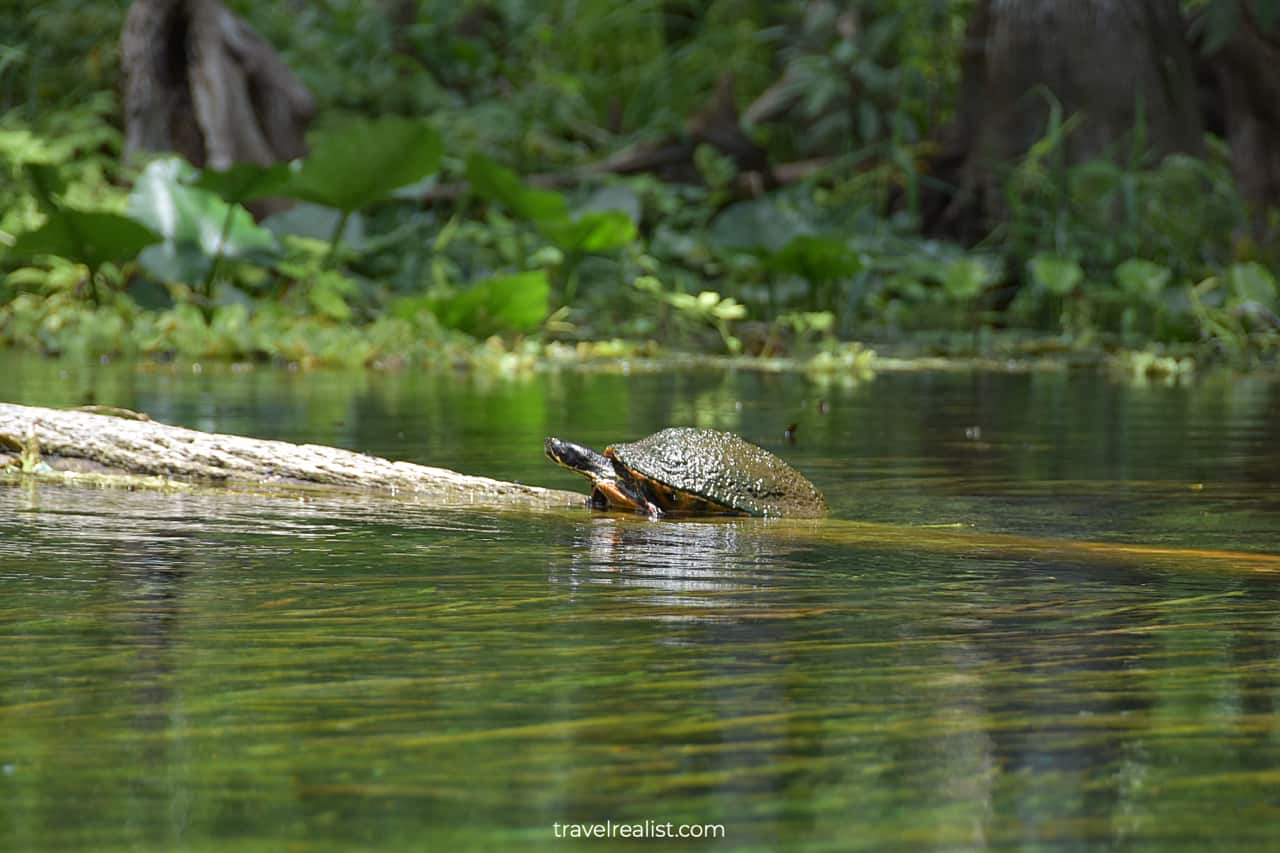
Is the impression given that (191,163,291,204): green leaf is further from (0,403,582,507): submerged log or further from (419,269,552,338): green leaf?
(0,403,582,507): submerged log

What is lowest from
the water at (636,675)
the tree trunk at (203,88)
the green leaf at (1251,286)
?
the water at (636,675)

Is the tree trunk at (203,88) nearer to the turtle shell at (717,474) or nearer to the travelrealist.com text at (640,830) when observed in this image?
the turtle shell at (717,474)

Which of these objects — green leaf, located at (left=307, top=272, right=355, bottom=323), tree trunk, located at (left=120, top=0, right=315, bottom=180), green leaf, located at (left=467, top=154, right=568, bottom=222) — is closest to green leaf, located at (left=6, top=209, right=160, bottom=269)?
green leaf, located at (left=307, top=272, right=355, bottom=323)

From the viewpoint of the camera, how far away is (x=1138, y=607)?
9.16ft

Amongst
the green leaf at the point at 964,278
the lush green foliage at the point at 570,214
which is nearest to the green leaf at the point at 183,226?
the lush green foliage at the point at 570,214

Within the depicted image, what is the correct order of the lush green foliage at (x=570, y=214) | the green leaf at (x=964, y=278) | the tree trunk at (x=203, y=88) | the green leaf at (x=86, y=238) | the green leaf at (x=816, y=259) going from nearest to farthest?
the green leaf at (x=86, y=238) → the lush green foliage at (x=570, y=214) → the green leaf at (x=816, y=259) → the green leaf at (x=964, y=278) → the tree trunk at (x=203, y=88)

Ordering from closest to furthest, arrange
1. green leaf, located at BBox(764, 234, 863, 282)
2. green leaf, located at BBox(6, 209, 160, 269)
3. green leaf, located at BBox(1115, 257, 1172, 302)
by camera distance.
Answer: green leaf, located at BBox(6, 209, 160, 269), green leaf, located at BBox(764, 234, 863, 282), green leaf, located at BBox(1115, 257, 1172, 302)

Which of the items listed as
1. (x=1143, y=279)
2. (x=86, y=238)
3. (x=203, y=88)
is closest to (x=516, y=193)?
(x=86, y=238)

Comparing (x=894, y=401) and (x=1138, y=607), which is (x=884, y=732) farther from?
(x=894, y=401)

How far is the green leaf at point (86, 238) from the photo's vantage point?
10.4 metres

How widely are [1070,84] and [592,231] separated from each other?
469 centimetres

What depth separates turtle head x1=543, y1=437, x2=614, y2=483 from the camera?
13.9 ft

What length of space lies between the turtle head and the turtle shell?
4 cm

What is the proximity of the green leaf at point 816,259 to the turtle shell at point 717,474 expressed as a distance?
7963 millimetres
